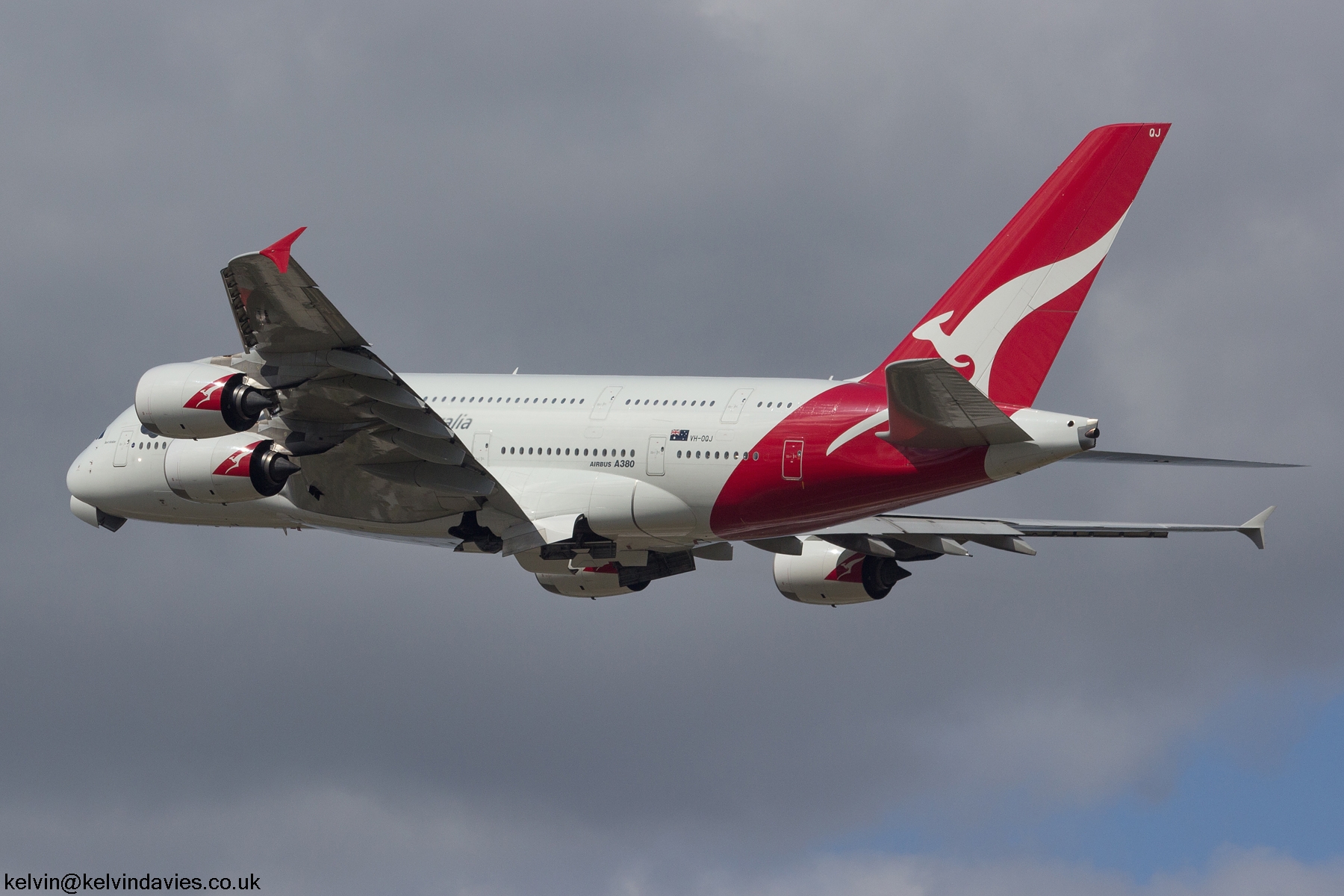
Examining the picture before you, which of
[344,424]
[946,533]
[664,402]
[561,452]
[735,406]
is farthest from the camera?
[946,533]

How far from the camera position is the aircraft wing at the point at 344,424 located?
35.3 metres

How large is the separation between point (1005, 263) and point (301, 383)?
47.6ft

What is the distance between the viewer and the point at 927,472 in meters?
37.0

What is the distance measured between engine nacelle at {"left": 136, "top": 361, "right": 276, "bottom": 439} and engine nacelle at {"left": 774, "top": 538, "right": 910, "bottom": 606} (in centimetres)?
1538

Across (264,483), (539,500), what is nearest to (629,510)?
(539,500)

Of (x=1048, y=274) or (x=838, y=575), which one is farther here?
(x=838, y=575)

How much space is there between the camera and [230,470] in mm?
39625

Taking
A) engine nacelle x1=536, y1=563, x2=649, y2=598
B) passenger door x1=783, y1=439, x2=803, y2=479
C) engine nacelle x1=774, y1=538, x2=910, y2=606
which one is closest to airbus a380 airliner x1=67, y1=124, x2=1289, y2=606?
passenger door x1=783, y1=439, x2=803, y2=479

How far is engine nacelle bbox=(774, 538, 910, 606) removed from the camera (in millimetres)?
46938

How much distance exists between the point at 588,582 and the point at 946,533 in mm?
8767

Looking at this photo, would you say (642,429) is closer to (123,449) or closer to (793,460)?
(793,460)

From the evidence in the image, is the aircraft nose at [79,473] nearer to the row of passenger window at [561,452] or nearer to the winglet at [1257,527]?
the row of passenger window at [561,452]

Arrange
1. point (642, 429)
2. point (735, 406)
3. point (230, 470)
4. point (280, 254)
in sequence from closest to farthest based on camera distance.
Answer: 1. point (280, 254)
2. point (735, 406)
3. point (230, 470)
4. point (642, 429)

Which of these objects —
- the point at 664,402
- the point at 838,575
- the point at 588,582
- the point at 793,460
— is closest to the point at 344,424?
the point at 664,402
